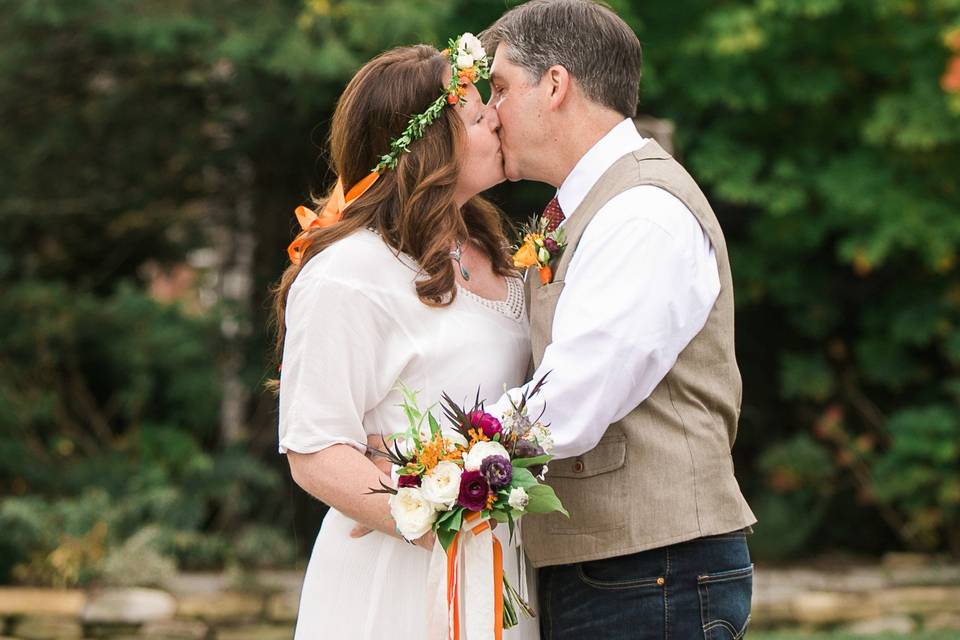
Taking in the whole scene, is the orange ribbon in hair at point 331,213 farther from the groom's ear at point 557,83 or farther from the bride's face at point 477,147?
the groom's ear at point 557,83

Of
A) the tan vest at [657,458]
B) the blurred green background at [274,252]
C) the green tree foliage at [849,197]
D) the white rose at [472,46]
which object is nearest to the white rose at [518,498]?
the tan vest at [657,458]

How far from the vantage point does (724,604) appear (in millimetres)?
2617

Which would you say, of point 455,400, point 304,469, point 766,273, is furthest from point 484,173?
point 766,273

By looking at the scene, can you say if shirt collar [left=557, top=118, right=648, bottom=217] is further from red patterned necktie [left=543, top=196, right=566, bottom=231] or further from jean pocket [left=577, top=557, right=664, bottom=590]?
jean pocket [left=577, top=557, right=664, bottom=590]

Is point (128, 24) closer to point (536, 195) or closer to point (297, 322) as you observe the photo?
point (536, 195)

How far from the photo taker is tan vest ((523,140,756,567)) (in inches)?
99.6

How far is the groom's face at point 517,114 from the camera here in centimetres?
286

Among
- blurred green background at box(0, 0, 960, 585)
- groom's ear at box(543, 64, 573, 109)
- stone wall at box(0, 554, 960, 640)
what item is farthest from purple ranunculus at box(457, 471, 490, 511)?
stone wall at box(0, 554, 960, 640)

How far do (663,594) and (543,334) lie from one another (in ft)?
2.06

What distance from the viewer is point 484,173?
2975 millimetres

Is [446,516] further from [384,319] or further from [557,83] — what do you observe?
[557,83]

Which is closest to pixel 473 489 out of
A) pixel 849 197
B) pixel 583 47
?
pixel 583 47

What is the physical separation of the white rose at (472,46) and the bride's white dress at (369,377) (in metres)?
0.50

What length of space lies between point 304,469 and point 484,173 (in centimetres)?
86
